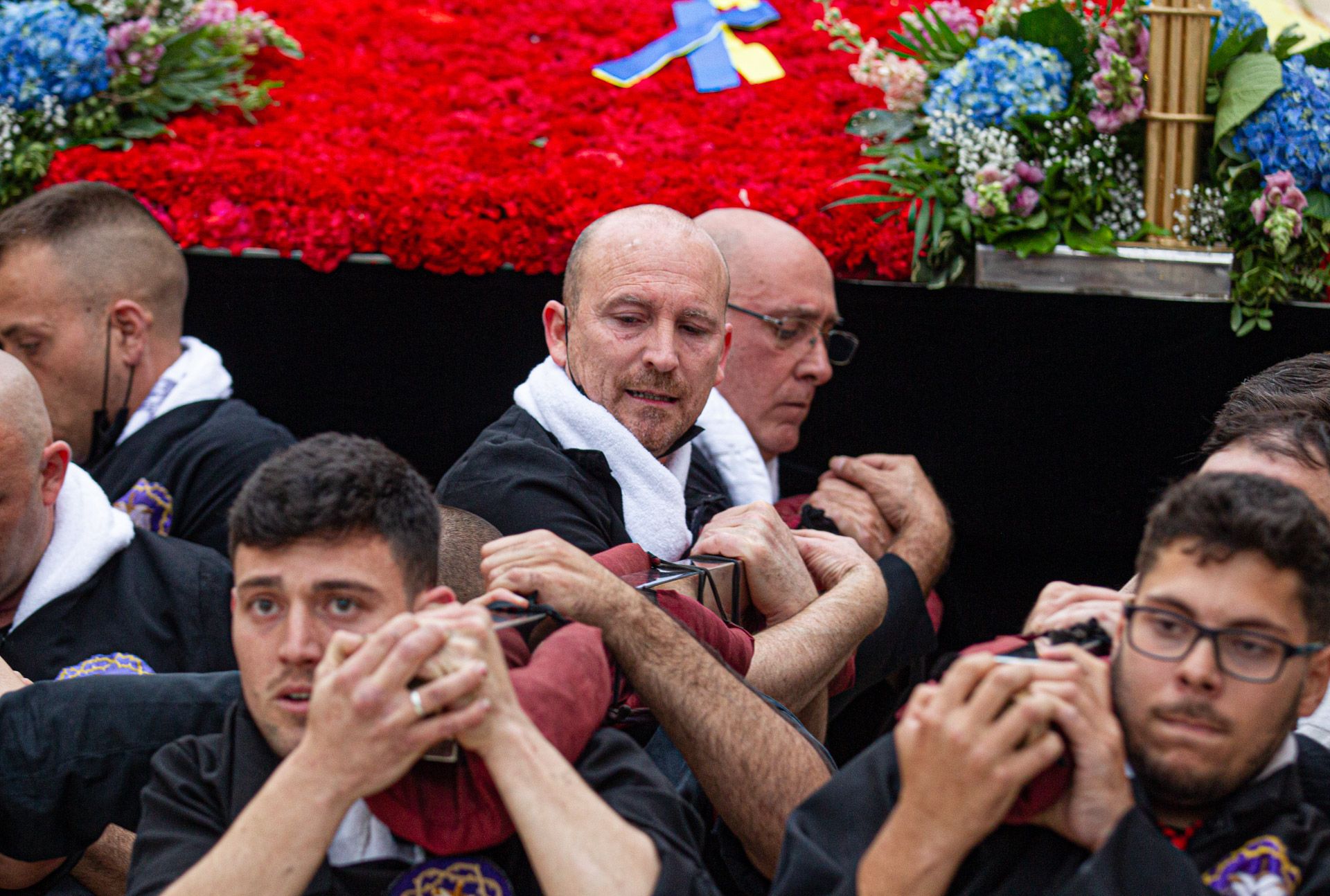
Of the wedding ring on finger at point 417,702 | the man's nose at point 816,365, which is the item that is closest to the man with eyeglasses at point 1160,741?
the wedding ring on finger at point 417,702

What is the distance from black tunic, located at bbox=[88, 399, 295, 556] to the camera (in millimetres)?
3359

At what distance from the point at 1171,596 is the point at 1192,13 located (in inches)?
98.0

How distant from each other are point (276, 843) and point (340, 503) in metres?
0.41

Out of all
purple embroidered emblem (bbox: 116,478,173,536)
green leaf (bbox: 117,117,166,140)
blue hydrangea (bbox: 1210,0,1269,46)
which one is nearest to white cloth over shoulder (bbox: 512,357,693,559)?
purple embroidered emblem (bbox: 116,478,173,536)

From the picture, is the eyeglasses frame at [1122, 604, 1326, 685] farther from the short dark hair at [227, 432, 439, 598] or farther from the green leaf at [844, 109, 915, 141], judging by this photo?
the green leaf at [844, 109, 915, 141]

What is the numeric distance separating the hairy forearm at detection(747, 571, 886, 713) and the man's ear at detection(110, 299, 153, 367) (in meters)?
1.91

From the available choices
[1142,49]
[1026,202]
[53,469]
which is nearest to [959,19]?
[1142,49]

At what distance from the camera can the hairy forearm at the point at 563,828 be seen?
1643mm

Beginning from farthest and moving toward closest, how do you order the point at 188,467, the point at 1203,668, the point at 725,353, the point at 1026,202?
Answer: the point at 1026,202, the point at 188,467, the point at 725,353, the point at 1203,668

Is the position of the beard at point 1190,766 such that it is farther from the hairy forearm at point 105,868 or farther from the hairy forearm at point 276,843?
the hairy forearm at point 105,868

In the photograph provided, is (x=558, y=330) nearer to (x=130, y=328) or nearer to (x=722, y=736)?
(x=722, y=736)

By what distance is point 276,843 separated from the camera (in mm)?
1617

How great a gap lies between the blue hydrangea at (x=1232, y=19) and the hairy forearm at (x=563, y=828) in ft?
9.63

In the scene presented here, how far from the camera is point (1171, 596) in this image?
5.22 ft
